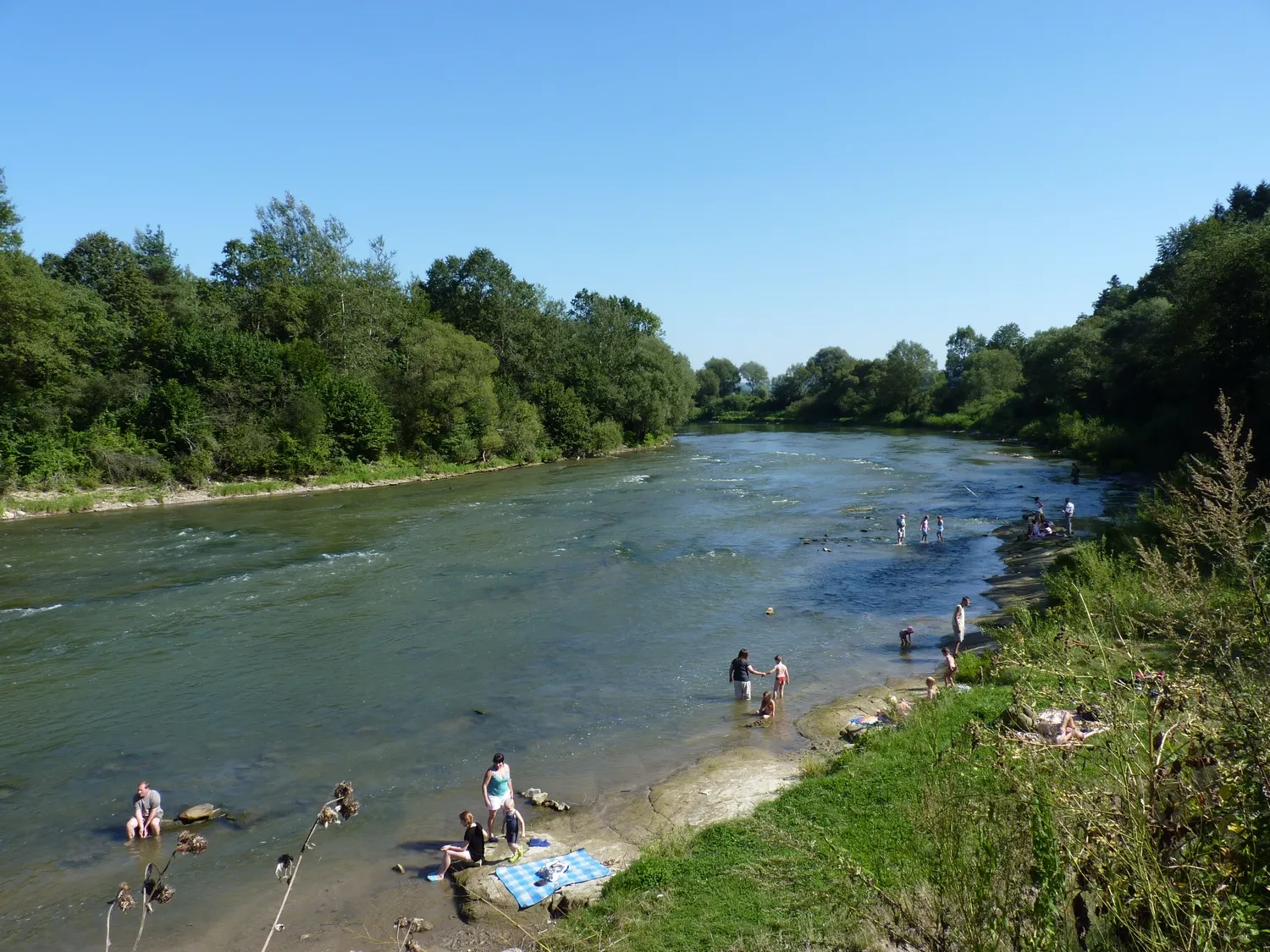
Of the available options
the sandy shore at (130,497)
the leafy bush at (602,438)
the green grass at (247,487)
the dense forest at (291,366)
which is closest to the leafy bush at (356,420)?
the dense forest at (291,366)

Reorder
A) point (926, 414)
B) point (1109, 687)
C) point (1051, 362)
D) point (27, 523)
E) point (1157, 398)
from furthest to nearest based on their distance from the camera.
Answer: point (926, 414), point (1051, 362), point (1157, 398), point (27, 523), point (1109, 687)

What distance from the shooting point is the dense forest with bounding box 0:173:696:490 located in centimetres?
4775

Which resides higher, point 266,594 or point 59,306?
point 59,306

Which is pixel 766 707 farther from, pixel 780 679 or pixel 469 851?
pixel 469 851

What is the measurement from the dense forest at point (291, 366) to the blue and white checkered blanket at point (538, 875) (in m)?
46.8

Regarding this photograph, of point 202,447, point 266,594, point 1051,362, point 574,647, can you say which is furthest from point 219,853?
point 1051,362

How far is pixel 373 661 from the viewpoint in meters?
21.0

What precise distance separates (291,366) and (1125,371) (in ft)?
208

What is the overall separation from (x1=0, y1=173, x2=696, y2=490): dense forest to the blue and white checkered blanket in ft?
154

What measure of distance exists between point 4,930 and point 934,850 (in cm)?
1233

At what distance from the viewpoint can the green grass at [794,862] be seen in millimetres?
6914

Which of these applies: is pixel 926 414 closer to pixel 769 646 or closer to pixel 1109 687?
pixel 769 646

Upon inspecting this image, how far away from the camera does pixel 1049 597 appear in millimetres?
22516

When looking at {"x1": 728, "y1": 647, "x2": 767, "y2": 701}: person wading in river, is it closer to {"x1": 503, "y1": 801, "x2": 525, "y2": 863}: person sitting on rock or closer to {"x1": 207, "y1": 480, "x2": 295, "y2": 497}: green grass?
{"x1": 503, "y1": 801, "x2": 525, "y2": 863}: person sitting on rock
